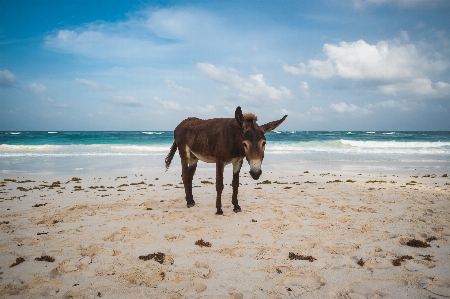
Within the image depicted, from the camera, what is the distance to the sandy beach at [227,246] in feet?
10.6

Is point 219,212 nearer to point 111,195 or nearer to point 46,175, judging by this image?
point 111,195

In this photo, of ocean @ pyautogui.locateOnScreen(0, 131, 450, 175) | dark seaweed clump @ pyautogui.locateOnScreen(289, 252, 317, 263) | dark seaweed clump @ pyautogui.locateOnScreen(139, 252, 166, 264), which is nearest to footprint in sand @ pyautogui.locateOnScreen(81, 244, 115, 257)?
dark seaweed clump @ pyautogui.locateOnScreen(139, 252, 166, 264)

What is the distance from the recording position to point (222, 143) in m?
6.28

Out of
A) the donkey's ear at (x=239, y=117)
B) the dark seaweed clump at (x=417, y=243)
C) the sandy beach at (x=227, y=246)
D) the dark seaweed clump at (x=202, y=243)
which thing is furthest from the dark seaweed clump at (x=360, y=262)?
the donkey's ear at (x=239, y=117)

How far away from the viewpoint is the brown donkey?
5.48 meters

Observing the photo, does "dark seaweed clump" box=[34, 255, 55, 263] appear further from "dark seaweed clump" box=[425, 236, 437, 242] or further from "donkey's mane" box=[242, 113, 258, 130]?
"dark seaweed clump" box=[425, 236, 437, 242]

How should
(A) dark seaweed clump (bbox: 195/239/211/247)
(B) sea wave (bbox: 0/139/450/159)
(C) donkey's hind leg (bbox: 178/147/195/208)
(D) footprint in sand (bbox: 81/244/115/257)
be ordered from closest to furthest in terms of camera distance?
(D) footprint in sand (bbox: 81/244/115/257), (A) dark seaweed clump (bbox: 195/239/211/247), (C) donkey's hind leg (bbox: 178/147/195/208), (B) sea wave (bbox: 0/139/450/159)

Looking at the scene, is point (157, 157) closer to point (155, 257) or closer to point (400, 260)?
point (155, 257)

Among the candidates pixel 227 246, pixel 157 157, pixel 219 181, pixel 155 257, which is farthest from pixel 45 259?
pixel 157 157

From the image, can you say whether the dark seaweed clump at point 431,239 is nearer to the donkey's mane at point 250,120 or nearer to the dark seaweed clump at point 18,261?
the donkey's mane at point 250,120

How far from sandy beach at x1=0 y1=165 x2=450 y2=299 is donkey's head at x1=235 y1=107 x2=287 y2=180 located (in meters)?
1.27

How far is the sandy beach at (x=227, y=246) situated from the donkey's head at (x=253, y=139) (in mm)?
1266

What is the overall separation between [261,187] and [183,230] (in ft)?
17.6

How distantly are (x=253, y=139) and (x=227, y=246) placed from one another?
2.11 meters
